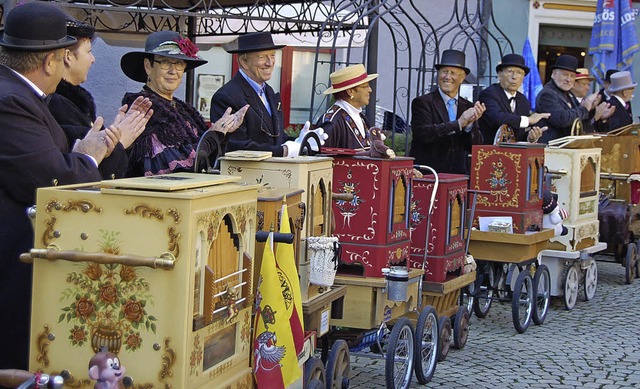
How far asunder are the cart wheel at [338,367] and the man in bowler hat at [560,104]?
513cm

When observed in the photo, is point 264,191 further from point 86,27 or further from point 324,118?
point 324,118

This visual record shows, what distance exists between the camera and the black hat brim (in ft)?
16.7

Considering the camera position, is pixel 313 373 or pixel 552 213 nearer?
pixel 313 373

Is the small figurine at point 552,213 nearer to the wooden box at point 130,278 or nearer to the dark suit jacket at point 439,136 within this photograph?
the dark suit jacket at point 439,136

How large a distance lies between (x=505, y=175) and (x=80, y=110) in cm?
366

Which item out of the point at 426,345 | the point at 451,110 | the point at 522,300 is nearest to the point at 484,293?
the point at 522,300

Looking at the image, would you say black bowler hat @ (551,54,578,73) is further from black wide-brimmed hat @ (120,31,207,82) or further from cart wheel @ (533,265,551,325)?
black wide-brimmed hat @ (120,31,207,82)

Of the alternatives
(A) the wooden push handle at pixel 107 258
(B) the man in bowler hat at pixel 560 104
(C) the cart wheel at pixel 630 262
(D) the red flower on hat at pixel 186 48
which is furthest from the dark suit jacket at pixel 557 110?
(A) the wooden push handle at pixel 107 258

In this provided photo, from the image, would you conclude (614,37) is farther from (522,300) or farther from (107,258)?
(107,258)

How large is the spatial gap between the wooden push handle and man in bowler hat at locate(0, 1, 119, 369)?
35 centimetres

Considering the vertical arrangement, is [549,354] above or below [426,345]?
below

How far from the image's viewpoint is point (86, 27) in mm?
4141

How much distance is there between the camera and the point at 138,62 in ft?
17.4

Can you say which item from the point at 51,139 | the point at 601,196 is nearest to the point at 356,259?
the point at 51,139
